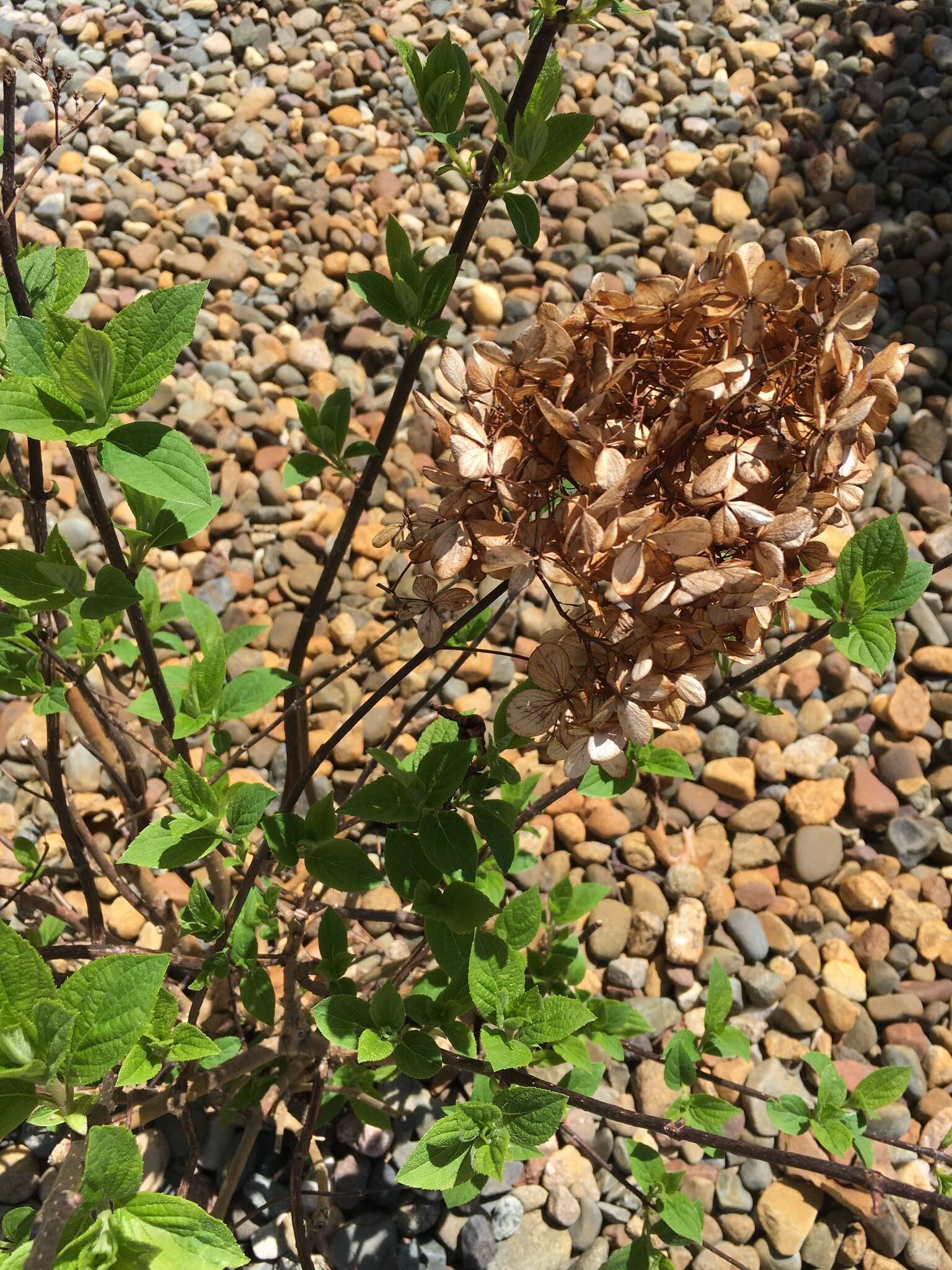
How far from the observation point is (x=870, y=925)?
8.82ft

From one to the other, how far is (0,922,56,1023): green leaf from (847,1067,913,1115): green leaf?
148 cm

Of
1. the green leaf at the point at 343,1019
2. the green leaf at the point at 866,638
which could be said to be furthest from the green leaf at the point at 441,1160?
the green leaf at the point at 866,638

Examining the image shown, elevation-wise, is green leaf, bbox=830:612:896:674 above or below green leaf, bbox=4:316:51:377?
below

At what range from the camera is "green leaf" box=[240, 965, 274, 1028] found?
166 cm

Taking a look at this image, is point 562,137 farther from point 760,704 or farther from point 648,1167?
point 648,1167

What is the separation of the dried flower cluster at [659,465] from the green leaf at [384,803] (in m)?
0.29

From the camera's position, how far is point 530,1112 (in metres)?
1.40

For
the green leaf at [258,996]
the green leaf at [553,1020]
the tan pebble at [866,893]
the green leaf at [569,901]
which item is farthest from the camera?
the tan pebble at [866,893]

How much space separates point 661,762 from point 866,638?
1.64ft

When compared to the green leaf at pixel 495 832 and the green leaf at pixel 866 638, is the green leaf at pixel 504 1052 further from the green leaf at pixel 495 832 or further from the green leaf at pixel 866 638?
the green leaf at pixel 866 638

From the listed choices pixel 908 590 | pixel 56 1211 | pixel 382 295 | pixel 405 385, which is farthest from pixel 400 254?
pixel 56 1211

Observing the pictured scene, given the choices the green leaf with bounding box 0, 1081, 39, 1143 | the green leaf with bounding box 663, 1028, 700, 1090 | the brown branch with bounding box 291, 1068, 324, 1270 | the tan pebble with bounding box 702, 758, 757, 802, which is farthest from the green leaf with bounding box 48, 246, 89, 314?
the tan pebble with bounding box 702, 758, 757, 802

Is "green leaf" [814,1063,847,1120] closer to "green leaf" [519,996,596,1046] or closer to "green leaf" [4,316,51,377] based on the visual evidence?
"green leaf" [519,996,596,1046]

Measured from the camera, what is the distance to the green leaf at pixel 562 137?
53.7 inches
